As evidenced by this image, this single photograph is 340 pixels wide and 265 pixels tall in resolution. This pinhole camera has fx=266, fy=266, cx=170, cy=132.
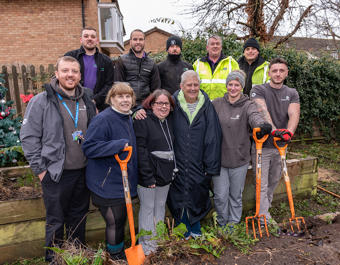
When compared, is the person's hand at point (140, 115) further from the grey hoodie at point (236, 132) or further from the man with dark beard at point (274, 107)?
the man with dark beard at point (274, 107)

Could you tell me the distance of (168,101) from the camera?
2785 mm

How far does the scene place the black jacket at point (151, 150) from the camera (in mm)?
2672

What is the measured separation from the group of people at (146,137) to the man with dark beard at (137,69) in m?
0.01

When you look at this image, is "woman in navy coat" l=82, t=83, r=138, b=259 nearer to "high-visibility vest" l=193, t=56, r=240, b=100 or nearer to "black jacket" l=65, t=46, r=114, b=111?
"black jacket" l=65, t=46, r=114, b=111

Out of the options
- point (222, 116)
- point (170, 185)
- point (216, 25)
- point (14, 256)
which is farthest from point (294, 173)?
point (216, 25)

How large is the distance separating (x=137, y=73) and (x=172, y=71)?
0.54 m

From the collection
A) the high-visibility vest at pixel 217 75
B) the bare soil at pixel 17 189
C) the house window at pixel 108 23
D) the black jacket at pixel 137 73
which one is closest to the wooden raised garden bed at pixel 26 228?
the bare soil at pixel 17 189

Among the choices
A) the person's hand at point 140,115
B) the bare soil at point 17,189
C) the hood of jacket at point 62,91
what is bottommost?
the bare soil at point 17,189

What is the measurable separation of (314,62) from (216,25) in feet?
12.5

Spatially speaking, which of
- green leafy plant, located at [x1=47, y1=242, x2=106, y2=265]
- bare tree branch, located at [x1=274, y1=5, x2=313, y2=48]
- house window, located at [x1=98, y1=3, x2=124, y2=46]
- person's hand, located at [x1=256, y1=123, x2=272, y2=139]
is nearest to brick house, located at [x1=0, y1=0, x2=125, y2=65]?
house window, located at [x1=98, y1=3, x2=124, y2=46]

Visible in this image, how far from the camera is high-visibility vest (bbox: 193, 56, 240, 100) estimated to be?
371 centimetres

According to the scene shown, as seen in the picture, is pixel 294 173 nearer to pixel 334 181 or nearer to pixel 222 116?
pixel 334 181

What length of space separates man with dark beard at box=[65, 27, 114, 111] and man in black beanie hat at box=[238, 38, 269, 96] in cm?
200

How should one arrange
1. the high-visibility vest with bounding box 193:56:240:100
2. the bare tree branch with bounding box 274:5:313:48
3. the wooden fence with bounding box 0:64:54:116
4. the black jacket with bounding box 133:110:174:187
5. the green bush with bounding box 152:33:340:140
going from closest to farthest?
1. the black jacket with bounding box 133:110:174:187
2. the high-visibility vest with bounding box 193:56:240:100
3. the wooden fence with bounding box 0:64:54:116
4. the green bush with bounding box 152:33:340:140
5. the bare tree branch with bounding box 274:5:313:48
